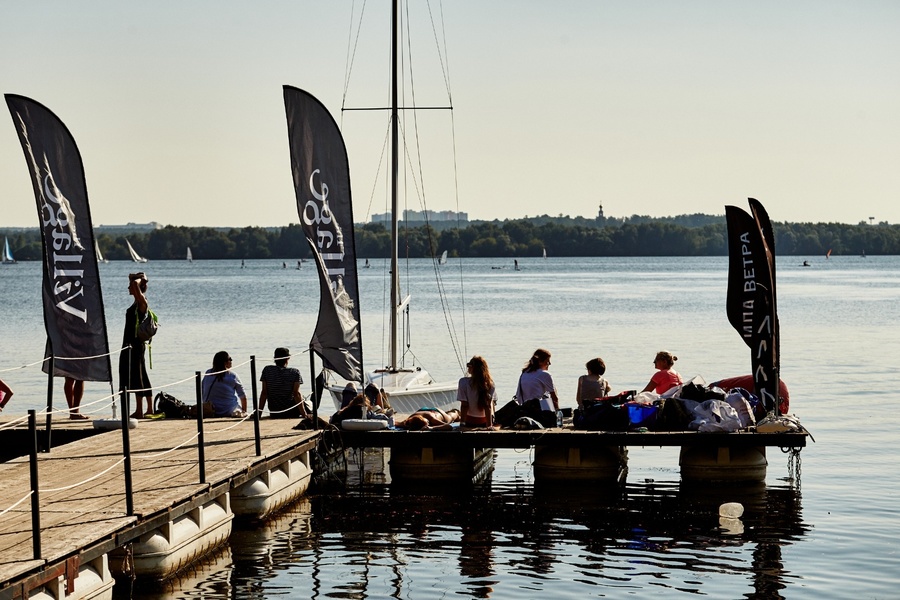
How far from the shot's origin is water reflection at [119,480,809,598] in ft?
41.3

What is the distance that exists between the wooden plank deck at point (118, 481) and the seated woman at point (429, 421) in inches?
58.0

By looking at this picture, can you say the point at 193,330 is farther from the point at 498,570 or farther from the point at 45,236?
the point at 498,570

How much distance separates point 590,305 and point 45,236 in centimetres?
6118

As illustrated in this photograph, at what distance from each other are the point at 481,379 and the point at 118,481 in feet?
18.0

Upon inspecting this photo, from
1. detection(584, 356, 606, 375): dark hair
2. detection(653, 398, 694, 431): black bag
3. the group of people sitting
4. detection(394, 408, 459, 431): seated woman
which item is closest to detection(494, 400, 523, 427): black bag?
the group of people sitting

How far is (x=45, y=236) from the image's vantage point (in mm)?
16484

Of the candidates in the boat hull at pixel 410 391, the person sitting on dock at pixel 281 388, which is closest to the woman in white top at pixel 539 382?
the person sitting on dock at pixel 281 388

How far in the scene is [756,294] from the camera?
1762 cm

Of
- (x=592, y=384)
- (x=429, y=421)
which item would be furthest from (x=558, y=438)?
(x=429, y=421)

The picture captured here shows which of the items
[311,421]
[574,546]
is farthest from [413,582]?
[311,421]

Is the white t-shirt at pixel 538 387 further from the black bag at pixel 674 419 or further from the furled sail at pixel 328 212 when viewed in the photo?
the furled sail at pixel 328 212

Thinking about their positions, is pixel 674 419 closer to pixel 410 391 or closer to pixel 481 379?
pixel 481 379

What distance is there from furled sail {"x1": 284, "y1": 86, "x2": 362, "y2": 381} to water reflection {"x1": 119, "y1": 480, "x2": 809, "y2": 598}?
207 cm

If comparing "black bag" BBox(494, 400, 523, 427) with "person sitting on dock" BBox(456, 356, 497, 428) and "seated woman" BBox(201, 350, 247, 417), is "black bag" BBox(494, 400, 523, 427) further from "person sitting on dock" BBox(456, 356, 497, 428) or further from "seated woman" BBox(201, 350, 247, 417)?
"seated woman" BBox(201, 350, 247, 417)
